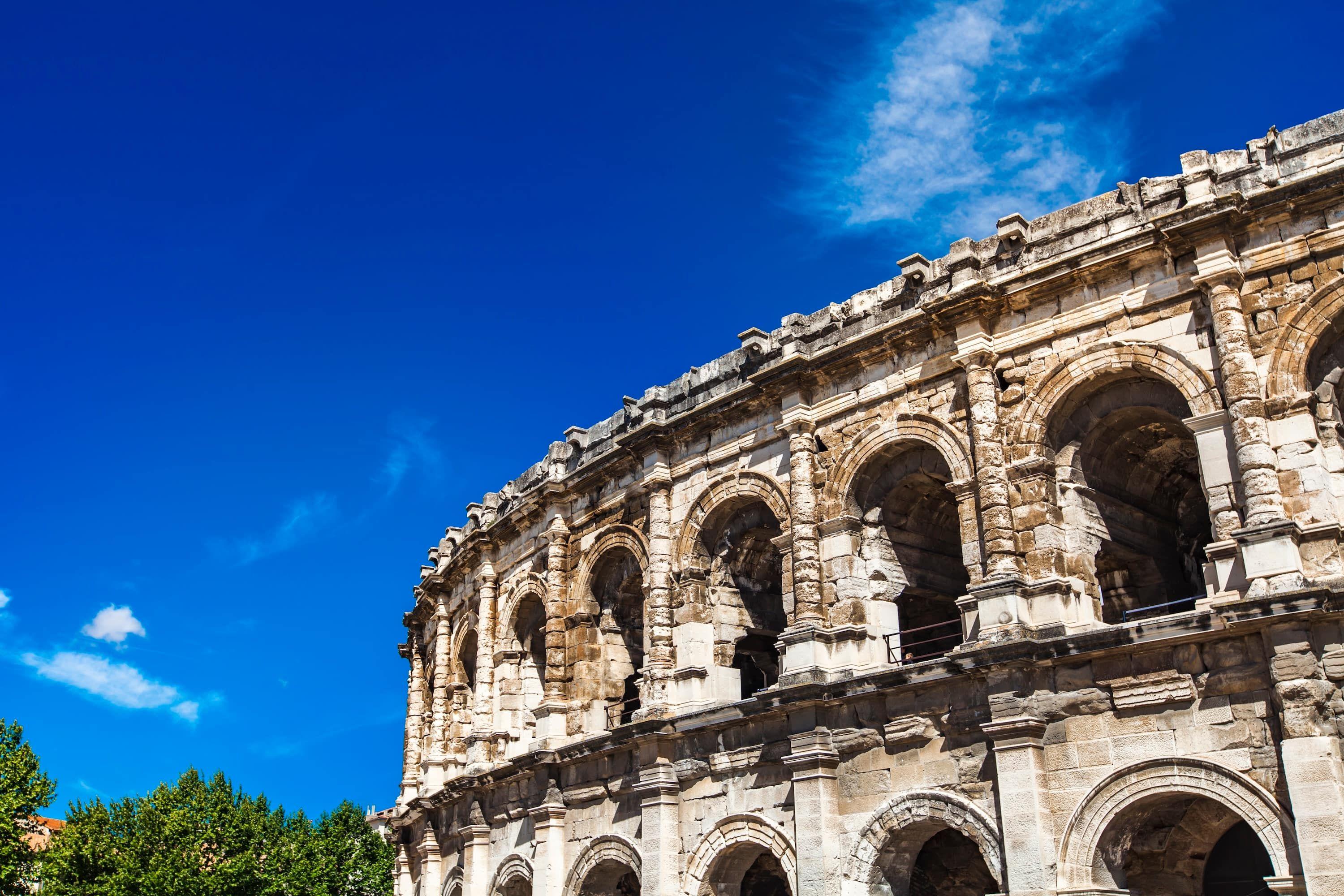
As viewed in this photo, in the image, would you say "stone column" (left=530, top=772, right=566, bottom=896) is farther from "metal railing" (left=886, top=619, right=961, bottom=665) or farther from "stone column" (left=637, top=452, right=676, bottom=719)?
"metal railing" (left=886, top=619, right=961, bottom=665)

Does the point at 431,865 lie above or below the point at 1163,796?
above

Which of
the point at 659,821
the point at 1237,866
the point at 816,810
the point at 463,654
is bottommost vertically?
the point at 1237,866

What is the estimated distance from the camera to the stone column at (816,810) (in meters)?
14.9

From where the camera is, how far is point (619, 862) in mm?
17969

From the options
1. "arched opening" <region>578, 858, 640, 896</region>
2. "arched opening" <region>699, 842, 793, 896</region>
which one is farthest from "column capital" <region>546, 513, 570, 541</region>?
"arched opening" <region>699, 842, 793, 896</region>

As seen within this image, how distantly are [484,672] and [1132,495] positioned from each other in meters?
11.9

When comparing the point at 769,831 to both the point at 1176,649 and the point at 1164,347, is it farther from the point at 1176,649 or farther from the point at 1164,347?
the point at 1164,347

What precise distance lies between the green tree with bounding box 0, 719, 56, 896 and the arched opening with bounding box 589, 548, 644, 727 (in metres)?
11.7

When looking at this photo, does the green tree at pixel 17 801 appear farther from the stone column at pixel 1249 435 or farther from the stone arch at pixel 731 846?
→ the stone column at pixel 1249 435

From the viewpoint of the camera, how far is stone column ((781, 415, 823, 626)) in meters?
16.4

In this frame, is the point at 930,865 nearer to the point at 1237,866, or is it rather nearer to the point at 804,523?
the point at 1237,866

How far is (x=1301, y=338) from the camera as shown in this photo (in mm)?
13273

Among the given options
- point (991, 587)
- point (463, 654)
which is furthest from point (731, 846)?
point (463, 654)

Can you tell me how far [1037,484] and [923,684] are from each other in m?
2.65
